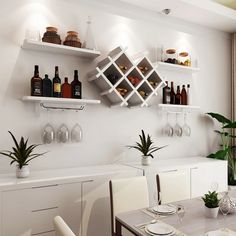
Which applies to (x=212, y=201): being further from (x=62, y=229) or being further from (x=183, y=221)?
(x=62, y=229)

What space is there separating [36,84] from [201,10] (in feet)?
7.85

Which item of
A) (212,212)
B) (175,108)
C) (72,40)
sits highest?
(72,40)

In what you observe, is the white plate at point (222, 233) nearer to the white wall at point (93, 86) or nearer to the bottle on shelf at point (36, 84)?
the white wall at point (93, 86)

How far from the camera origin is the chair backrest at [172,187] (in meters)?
2.29

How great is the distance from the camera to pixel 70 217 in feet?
7.73

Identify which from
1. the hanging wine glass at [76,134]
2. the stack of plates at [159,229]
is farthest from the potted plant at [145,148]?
the stack of plates at [159,229]

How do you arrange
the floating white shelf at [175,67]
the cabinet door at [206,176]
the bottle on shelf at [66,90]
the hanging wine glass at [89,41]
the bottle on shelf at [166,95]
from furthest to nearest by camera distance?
the bottle on shelf at [166,95] < the floating white shelf at [175,67] < the cabinet door at [206,176] < the hanging wine glass at [89,41] < the bottle on shelf at [66,90]

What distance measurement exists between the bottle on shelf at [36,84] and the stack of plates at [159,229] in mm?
1616

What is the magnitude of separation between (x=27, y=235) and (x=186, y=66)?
2745 millimetres

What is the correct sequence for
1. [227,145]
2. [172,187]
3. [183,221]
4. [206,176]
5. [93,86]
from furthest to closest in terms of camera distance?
[227,145], [206,176], [93,86], [172,187], [183,221]

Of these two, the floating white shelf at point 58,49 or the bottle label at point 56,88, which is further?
the bottle label at point 56,88

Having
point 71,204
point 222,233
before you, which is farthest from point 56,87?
point 222,233

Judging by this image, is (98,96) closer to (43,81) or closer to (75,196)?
(43,81)

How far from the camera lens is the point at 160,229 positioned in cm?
148
